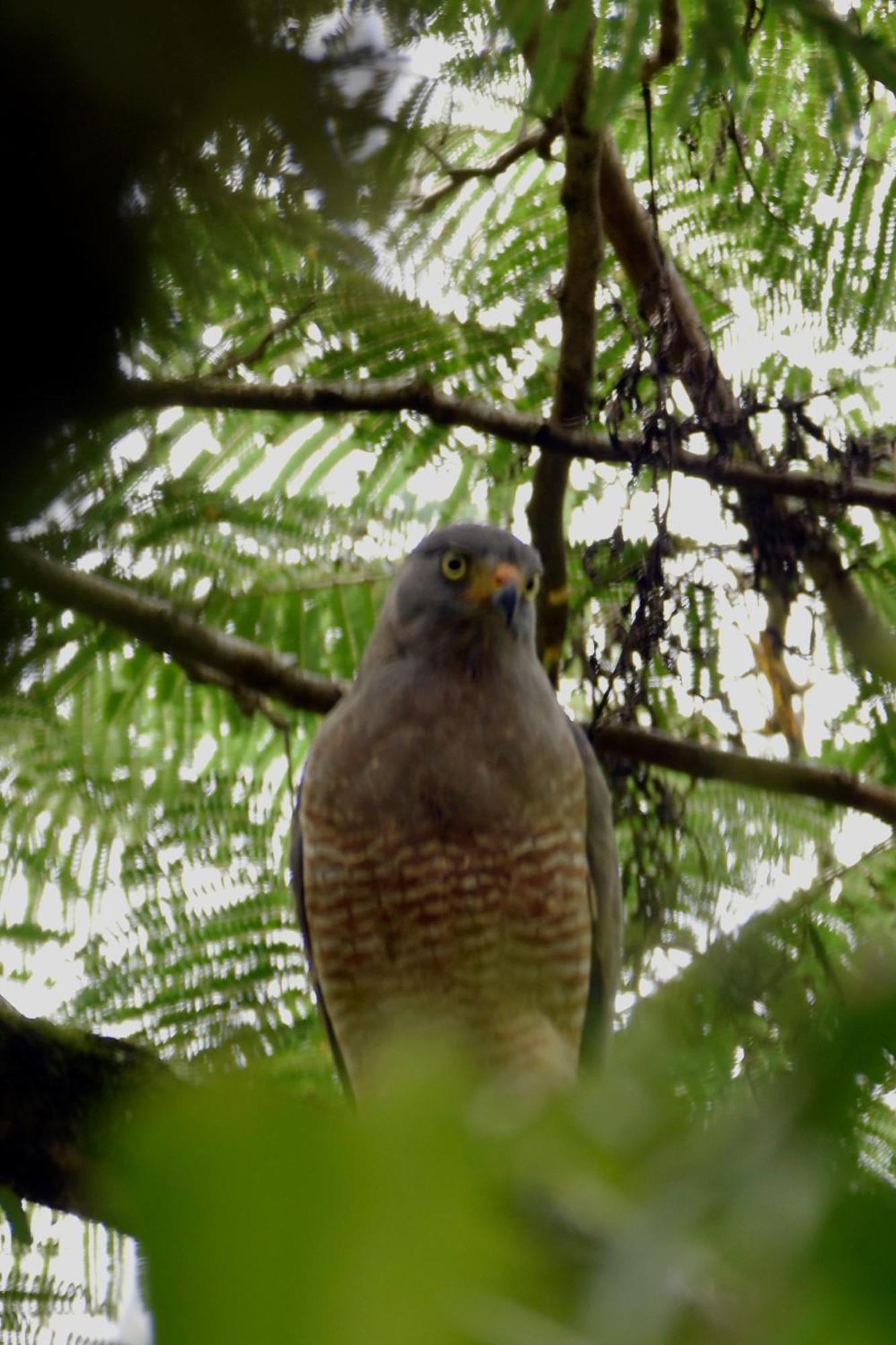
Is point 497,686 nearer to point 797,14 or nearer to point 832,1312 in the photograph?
point 797,14

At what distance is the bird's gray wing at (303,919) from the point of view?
4875 millimetres

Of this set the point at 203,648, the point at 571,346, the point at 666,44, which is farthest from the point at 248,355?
the point at 666,44

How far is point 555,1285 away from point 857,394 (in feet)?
18.0

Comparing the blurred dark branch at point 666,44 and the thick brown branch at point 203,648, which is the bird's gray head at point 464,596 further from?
the blurred dark branch at point 666,44

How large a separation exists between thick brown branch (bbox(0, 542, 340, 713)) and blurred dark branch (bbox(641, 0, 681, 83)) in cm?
181

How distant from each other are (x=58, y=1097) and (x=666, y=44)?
2.80 meters

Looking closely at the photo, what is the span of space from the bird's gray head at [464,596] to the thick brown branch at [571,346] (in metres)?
0.20

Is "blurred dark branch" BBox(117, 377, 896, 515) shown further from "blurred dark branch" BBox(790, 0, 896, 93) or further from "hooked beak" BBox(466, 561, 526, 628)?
"blurred dark branch" BBox(790, 0, 896, 93)

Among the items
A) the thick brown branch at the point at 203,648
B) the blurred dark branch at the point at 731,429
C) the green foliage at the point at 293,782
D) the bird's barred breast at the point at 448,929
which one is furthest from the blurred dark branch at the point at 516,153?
the bird's barred breast at the point at 448,929

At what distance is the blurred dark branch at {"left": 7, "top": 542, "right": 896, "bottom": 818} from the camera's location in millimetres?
4168

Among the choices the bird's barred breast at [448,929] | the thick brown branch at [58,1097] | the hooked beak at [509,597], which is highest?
the hooked beak at [509,597]

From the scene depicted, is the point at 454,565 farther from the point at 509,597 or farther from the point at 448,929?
the point at 448,929

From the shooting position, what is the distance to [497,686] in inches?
197

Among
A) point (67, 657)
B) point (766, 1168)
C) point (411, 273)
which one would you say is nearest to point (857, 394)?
point (67, 657)
